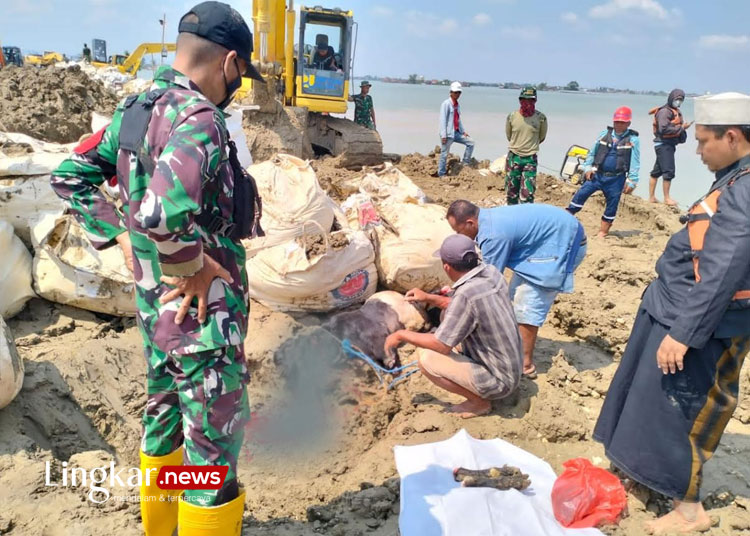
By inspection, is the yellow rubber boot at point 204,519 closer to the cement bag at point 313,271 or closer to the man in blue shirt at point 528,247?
the cement bag at point 313,271

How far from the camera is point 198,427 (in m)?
1.50

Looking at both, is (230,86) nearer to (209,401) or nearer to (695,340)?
(209,401)

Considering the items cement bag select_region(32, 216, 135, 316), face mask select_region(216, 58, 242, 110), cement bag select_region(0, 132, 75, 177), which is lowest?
A: cement bag select_region(32, 216, 135, 316)

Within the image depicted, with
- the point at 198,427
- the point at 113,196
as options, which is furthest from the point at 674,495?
the point at 113,196

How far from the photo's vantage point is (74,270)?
119 inches

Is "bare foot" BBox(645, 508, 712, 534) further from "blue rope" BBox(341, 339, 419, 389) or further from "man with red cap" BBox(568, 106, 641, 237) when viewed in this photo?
"man with red cap" BBox(568, 106, 641, 237)

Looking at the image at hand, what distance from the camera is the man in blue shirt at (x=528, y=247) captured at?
3107 millimetres

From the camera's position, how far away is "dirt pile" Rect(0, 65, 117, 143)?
6.56m

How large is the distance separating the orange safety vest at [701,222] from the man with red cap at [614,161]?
14.0ft

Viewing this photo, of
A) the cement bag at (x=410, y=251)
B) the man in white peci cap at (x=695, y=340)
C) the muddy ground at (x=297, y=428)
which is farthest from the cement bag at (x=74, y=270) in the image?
the man in white peci cap at (x=695, y=340)

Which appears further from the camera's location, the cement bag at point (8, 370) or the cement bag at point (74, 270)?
the cement bag at point (74, 270)

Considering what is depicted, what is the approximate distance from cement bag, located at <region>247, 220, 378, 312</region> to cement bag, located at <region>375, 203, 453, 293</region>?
148 mm

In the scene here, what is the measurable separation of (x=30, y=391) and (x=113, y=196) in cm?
126

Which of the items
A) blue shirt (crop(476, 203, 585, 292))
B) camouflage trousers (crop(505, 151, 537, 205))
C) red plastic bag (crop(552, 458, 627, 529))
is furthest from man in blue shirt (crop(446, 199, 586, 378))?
camouflage trousers (crop(505, 151, 537, 205))
